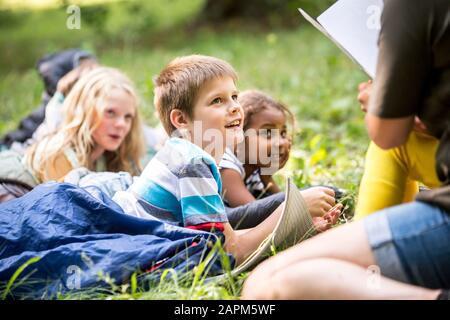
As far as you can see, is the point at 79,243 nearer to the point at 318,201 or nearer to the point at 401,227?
the point at 318,201

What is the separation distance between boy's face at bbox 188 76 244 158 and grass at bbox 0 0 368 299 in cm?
53

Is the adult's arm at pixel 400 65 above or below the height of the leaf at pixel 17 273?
above

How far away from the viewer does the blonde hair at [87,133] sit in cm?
342

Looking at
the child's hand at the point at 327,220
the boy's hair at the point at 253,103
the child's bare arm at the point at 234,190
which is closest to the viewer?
the child's hand at the point at 327,220

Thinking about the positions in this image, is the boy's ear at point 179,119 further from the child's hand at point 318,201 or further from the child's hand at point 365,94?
the child's hand at point 365,94

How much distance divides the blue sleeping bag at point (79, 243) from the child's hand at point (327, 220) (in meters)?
0.38

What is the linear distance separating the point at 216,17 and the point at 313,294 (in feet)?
29.4

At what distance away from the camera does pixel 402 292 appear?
5.49 ft

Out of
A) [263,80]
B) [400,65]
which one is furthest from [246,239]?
[263,80]

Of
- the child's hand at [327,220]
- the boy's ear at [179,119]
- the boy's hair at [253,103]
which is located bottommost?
the child's hand at [327,220]

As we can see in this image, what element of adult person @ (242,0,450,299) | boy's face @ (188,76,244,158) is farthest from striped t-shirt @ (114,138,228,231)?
adult person @ (242,0,450,299)

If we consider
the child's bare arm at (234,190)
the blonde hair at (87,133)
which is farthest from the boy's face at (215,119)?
the blonde hair at (87,133)

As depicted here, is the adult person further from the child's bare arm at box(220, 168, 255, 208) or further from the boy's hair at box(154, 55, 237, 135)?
the child's bare arm at box(220, 168, 255, 208)

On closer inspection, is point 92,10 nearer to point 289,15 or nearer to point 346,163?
point 289,15
